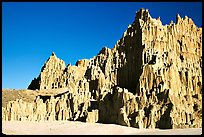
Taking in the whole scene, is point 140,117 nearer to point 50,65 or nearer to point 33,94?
point 33,94

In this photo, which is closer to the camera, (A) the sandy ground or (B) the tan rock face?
(A) the sandy ground

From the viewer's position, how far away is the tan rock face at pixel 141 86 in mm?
36250

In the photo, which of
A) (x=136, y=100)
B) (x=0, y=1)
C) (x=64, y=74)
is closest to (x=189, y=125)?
(x=136, y=100)

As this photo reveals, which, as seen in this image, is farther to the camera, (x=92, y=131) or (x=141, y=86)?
(x=141, y=86)

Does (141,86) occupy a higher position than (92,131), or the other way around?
(141,86)

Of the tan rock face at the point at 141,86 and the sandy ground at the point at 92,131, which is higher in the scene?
the tan rock face at the point at 141,86

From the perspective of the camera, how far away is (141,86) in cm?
4103

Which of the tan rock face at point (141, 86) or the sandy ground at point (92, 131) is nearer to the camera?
the sandy ground at point (92, 131)

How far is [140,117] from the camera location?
3506 centimetres

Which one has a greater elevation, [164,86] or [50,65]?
[50,65]

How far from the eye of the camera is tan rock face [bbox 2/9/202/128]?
36.2m

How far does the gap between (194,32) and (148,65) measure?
1881cm

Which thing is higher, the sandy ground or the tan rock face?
the tan rock face

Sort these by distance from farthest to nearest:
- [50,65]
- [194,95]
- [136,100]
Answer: [50,65], [194,95], [136,100]
